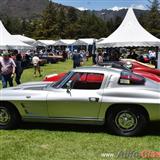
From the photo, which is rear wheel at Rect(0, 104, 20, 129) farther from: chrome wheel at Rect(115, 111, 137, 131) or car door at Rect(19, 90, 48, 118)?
chrome wheel at Rect(115, 111, 137, 131)

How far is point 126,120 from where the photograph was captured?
26.5 feet

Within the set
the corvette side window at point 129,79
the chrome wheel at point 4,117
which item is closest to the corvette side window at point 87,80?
the corvette side window at point 129,79

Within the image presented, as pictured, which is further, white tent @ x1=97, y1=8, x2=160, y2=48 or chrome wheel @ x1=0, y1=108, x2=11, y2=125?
white tent @ x1=97, y1=8, x2=160, y2=48

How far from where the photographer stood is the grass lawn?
6863 mm

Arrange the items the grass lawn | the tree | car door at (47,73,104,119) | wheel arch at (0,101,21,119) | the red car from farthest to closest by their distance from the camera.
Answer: the tree, the red car, wheel arch at (0,101,21,119), car door at (47,73,104,119), the grass lawn

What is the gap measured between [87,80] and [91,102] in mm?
516

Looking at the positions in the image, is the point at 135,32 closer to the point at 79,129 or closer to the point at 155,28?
the point at 79,129

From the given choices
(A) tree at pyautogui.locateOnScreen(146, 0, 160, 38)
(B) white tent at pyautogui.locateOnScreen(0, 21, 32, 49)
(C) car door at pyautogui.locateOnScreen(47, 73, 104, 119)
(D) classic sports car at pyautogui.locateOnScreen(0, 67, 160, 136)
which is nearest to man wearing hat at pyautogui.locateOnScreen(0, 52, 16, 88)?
(D) classic sports car at pyautogui.locateOnScreen(0, 67, 160, 136)

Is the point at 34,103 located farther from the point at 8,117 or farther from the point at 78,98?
the point at 78,98

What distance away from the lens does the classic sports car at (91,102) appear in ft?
26.3

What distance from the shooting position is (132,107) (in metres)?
8.02

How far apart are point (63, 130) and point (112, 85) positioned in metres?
1.46

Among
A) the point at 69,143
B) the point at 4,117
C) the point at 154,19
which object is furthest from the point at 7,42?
the point at 154,19

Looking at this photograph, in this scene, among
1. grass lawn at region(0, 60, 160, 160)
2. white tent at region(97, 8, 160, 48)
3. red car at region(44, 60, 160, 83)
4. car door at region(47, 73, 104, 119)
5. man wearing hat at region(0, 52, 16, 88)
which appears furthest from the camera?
white tent at region(97, 8, 160, 48)
